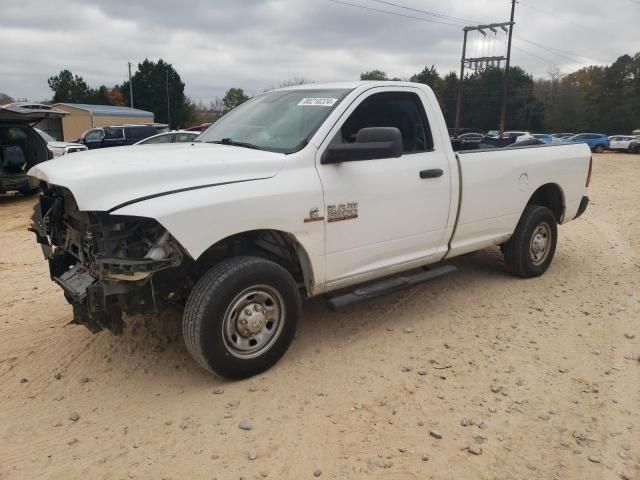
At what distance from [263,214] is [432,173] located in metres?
1.70

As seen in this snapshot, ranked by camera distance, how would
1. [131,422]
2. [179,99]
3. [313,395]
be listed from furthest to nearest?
[179,99]
[313,395]
[131,422]

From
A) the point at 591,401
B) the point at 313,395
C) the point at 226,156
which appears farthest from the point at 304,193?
the point at 591,401

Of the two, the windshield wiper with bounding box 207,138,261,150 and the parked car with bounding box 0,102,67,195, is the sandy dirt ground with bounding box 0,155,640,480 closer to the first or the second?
the windshield wiper with bounding box 207,138,261,150

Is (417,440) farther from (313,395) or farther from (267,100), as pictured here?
(267,100)

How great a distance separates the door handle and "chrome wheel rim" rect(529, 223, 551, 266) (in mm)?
1887

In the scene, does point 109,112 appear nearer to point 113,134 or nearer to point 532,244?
point 113,134

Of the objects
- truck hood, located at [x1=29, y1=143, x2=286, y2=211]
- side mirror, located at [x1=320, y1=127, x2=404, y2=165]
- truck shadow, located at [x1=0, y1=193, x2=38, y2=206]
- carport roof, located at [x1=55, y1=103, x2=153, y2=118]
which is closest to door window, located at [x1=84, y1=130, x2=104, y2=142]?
truck shadow, located at [x1=0, y1=193, x2=38, y2=206]

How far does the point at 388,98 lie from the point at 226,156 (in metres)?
1.61

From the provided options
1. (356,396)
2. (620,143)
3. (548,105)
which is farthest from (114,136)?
(548,105)

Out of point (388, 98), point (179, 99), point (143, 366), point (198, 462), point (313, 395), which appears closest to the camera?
point (198, 462)

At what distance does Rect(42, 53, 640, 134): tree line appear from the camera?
58469 mm

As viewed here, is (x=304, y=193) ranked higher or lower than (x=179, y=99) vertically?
lower

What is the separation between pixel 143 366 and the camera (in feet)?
12.6

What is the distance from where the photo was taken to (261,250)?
12.7 ft
